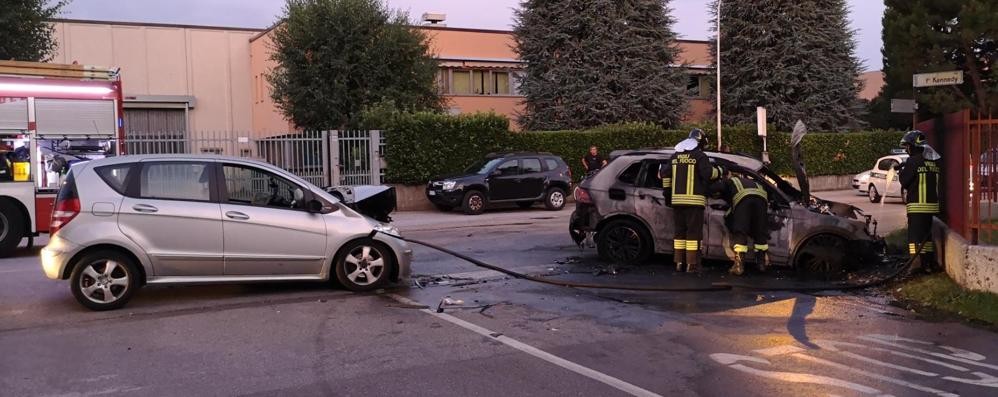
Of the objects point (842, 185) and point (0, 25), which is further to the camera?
point (842, 185)

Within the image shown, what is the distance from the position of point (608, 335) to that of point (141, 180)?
4664 millimetres

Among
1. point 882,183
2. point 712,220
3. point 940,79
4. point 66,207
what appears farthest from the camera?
point 882,183

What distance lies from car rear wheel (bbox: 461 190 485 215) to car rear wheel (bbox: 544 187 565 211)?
1.83 meters

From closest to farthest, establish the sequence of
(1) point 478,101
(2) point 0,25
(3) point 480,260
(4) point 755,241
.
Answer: (4) point 755,241 < (3) point 480,260 < (2) point 0,25 < (1) point 478,101

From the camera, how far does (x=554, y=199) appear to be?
2086 cm

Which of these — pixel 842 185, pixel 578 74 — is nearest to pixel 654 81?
pixel 578 74

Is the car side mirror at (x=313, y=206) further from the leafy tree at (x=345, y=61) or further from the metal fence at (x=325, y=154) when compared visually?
the leafy tree at (x=345, y=61)

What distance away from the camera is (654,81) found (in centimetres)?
3012

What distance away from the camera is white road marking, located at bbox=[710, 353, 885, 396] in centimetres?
530

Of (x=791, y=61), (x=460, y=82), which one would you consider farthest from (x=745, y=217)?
(x=460, y=82)

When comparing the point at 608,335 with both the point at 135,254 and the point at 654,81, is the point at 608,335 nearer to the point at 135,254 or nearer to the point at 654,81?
the point at 135,254

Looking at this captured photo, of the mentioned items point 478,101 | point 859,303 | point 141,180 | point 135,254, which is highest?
point 478,101

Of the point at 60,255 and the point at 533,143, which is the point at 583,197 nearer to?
the point at 60,255

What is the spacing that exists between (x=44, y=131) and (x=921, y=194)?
39.9 ft
